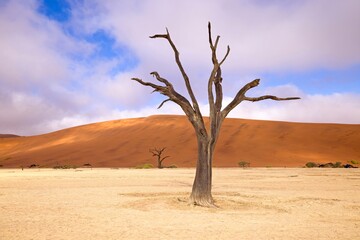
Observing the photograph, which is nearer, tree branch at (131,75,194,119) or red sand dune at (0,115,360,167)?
tree branch at (131,75,194,119)

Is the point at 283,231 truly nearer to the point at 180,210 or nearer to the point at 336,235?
the point at 336,235

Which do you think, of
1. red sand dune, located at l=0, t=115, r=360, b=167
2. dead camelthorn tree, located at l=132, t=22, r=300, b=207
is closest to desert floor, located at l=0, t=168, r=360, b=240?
dead camelthorn tree, located at l=132, t=22, r=300, b=207

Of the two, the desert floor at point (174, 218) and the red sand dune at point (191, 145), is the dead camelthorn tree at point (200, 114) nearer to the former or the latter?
the desert floor at point (174, 218)

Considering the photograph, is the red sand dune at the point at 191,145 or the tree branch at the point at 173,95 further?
the red sand dune at the point at 191,145

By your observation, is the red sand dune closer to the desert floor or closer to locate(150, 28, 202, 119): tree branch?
the desert floor

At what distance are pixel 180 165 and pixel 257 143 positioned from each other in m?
14.2

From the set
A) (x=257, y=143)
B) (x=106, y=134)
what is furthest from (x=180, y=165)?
(x=106, y=134)

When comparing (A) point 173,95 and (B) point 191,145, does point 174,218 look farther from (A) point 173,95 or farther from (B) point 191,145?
(B) point 191,145

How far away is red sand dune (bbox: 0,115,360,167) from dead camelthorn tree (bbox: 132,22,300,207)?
3192 centimetres

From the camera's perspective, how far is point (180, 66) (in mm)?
11156

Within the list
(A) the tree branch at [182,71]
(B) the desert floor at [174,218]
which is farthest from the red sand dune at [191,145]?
(A) the tree branch at [182,71]

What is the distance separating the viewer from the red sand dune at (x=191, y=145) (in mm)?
45875

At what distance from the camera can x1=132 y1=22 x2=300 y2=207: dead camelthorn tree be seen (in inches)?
416

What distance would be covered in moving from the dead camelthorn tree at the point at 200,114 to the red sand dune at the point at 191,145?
3192 centimetres
